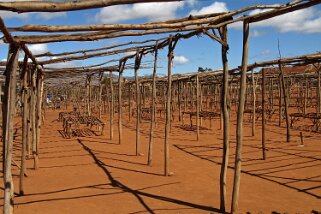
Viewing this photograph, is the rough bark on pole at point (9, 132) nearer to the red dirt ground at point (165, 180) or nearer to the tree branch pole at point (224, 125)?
the red dirt ground at point (165, 180)

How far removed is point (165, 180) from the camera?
27.4 feet

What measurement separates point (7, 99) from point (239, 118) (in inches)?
141

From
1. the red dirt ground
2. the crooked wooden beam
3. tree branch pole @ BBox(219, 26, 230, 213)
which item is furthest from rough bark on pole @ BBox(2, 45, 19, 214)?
tree branch pole @ BBox(219, 26, 230, 213)

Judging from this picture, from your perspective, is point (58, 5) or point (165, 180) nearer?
point (58, 5)

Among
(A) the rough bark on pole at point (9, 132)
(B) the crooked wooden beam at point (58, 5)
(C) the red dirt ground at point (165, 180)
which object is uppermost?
(B) the crooked wooden beam at point (58, 5)

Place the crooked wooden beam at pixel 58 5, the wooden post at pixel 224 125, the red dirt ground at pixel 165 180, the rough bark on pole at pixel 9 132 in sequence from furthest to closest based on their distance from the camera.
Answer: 1. the red dirt ground at pixel 165 180
2. the wooden post at pixel 224 125
3. the rough bark on pole at pixel 9 132
4. the crooked wooden beam at pixel 58 5

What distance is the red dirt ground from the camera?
641 cm

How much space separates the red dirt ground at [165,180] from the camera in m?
6.41

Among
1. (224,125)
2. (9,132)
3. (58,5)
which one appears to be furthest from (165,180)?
(58,5)

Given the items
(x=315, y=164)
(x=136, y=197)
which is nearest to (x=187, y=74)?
(x=315, y=164)

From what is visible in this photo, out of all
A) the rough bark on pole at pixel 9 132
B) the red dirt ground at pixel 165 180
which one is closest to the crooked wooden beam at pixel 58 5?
the rough bark on pole at pixel 9 132

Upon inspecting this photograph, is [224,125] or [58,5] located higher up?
[58,5]

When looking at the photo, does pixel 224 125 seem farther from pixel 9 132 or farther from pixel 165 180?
pixel 9 132

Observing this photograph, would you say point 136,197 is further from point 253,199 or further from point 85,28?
point 85,28
